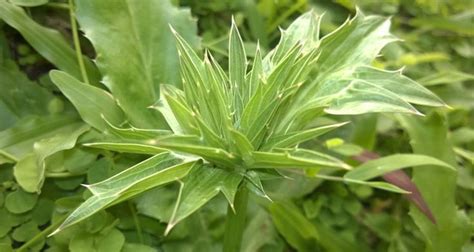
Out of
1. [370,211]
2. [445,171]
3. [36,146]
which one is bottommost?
[370,211]

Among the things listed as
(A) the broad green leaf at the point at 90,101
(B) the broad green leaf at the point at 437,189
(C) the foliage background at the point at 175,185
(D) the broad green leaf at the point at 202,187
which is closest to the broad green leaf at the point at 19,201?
(C) the foliage background at the point at 175,185

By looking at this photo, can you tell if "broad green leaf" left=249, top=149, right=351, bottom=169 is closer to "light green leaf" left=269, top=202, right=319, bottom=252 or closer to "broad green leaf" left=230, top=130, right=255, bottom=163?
"broad green leaf" left=230, top=130, right=255, bottom=163

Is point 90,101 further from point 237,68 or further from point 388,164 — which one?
point 388,164

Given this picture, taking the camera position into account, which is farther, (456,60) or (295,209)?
(456,60)

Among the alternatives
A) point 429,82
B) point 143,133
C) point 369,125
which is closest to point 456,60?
point 429,82

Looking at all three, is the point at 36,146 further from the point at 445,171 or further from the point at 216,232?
the point at 445,171

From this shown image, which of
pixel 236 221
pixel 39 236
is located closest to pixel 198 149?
pixel 236 221
